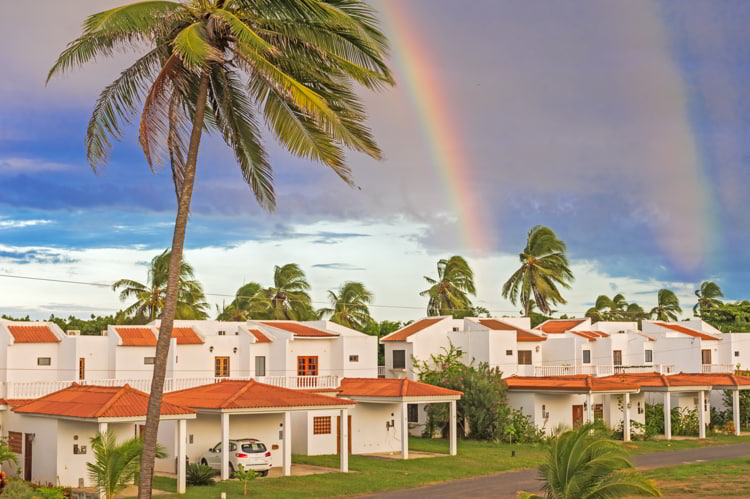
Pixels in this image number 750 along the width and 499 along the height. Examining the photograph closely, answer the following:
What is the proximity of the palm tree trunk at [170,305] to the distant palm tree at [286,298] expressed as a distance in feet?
183

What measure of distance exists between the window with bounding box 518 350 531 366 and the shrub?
2779 cm

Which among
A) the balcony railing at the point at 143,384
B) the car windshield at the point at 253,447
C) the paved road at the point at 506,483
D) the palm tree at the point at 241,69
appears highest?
the palm tree at the point at 241,69

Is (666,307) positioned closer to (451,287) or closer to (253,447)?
(451,287)

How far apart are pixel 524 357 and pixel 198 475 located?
94.7 feet

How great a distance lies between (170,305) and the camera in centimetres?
1859

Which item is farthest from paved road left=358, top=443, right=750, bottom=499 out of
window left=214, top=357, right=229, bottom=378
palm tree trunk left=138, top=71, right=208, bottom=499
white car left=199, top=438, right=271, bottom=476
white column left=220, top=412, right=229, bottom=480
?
window left=214, top=357, right=229, bottom=378

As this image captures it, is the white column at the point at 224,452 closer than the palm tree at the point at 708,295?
Yes

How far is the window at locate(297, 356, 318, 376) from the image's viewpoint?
157ft

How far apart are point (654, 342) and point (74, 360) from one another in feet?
132

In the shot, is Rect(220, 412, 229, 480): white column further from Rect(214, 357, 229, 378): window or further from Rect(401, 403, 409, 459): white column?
Rect(214, 357, 229, 378): window

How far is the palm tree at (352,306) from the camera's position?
75312mm

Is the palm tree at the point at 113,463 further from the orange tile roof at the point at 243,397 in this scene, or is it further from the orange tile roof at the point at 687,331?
the orange tile roof at the point at 687,331

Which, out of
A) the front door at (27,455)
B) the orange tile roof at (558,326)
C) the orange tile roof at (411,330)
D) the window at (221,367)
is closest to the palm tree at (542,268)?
the orange tile roof at (558,326)

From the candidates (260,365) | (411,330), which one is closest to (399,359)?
(411,330)
